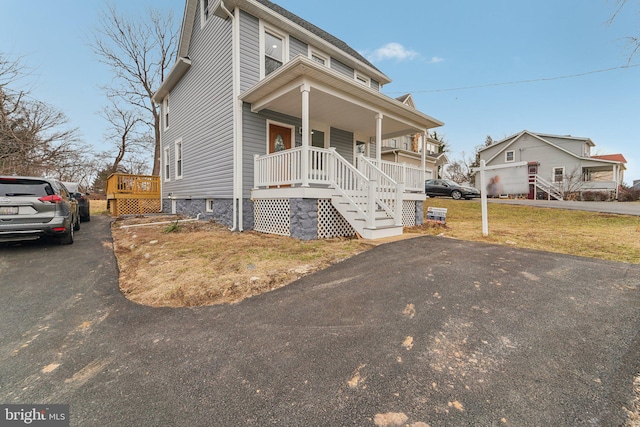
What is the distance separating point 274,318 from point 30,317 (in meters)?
2.69

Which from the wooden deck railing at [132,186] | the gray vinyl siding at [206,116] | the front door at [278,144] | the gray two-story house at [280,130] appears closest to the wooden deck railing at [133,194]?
the wooden deck railing at [132,186]

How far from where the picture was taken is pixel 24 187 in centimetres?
529

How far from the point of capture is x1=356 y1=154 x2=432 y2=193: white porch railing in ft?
27.4

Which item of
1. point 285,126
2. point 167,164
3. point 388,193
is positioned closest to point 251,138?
point 285,126

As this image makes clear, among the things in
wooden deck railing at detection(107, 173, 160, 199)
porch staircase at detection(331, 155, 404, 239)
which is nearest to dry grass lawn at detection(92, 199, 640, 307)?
porch staircase at detection(331, 155, 404, 239)

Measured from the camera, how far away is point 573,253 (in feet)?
16.4

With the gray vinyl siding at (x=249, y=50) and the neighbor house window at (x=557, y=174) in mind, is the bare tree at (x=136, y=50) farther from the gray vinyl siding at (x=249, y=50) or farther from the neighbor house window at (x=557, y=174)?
the neighbor house window at (x=557, y=174)

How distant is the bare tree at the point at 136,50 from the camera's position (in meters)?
18.1

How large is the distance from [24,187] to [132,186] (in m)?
8.21

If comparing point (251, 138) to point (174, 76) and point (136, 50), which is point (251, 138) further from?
point (136, 50)

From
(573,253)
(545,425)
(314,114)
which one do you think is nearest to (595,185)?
(573,253)

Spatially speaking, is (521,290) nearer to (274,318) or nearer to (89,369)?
(274,318)

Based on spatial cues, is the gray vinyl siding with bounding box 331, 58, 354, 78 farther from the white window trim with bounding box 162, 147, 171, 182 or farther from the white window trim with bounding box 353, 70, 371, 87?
the white window trim with bounding box 162, 147, 171, 182

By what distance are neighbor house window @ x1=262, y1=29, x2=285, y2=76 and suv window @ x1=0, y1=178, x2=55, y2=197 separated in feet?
21.0
